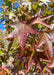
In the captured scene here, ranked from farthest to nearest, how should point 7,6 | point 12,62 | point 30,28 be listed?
point 7,6, point 12,62, point 30,28

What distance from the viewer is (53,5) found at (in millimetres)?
832

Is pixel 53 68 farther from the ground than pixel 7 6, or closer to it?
closer to it

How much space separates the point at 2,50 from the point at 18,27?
0.77 feet

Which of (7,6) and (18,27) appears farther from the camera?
(7,6)

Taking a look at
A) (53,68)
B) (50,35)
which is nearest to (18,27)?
(50,35)

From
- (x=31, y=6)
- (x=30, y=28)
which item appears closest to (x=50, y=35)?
(x=30, y=28)

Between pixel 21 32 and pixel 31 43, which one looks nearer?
pixel 21 32

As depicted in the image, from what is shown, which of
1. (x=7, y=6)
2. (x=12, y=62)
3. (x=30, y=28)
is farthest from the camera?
(x=7, y=6)

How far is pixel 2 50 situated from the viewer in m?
0.75

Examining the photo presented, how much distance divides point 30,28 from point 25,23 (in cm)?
5

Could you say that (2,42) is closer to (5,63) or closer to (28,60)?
(5,63)

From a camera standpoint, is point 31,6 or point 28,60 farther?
point 31,6

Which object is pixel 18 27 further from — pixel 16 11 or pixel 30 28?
pixel 16 11

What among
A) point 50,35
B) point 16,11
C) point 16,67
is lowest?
point 16,67
